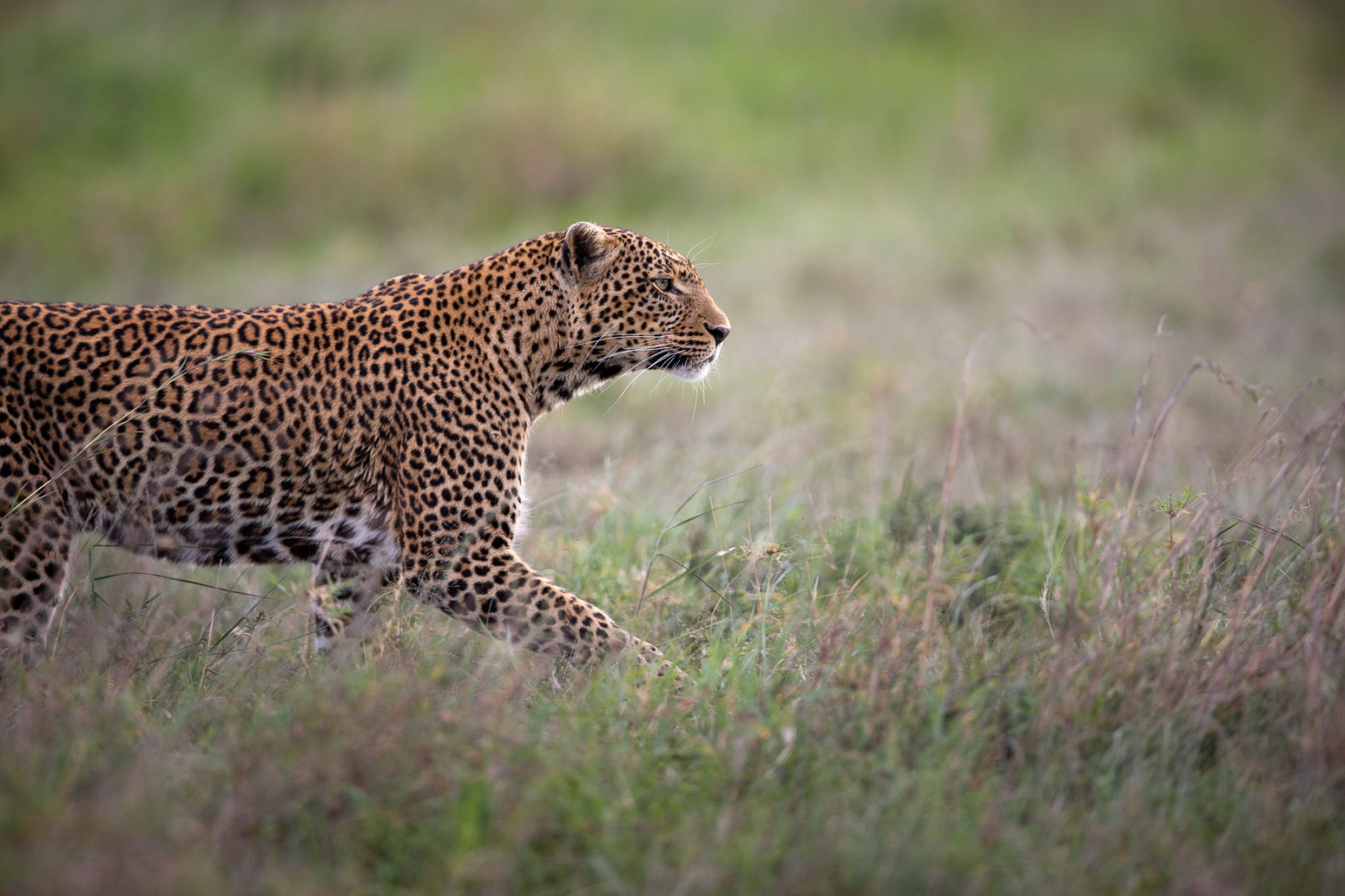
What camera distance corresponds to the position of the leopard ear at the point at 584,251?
17.3ft

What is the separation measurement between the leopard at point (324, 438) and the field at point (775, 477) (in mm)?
237

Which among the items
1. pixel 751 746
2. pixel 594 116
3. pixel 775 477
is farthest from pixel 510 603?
pixel 594 116

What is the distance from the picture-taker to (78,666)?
165 inches

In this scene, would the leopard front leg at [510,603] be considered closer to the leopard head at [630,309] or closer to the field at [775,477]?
the field at [775,477]

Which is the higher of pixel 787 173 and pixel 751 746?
pixel 787 173

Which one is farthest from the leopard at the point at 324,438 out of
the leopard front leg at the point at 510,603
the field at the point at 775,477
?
the field at the point at 775,477

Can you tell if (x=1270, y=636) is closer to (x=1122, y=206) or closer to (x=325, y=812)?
(x=325, y=812)

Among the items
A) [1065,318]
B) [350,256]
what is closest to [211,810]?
[1065,318]

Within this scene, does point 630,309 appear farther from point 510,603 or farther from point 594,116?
point 594,116

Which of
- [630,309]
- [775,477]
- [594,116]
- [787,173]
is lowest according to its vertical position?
[775,477]

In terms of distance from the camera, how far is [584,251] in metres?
5.37

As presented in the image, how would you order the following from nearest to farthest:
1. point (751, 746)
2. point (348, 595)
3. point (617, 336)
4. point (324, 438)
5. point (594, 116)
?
point (751, 746)
point (324, 438)
point (348, 595)
point (617, 336)
point (594, 116)

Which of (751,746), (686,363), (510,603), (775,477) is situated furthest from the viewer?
(775,477)

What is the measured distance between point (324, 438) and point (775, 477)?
3465 mm
